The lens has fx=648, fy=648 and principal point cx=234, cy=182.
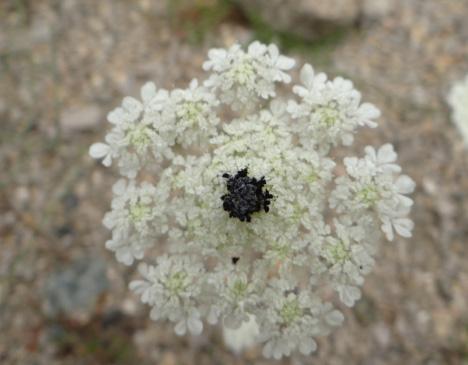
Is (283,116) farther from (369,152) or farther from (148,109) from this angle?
(148,109)

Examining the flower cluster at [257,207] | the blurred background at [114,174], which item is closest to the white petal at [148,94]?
the flower cluster at [257,207]

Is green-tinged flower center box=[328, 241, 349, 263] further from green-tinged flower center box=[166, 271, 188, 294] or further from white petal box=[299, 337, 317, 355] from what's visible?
green-tinged flower center box=[166, 271, 188, 294]

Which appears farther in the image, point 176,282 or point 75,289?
point 75,289

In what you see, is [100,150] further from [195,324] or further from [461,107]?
[461,107]

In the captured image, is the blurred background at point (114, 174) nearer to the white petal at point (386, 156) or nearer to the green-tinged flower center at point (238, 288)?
the green-tinged flower center at point (238, 288)

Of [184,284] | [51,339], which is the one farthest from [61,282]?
[184,284]

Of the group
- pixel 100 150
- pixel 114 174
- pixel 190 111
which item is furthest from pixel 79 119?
pixel 190 111
